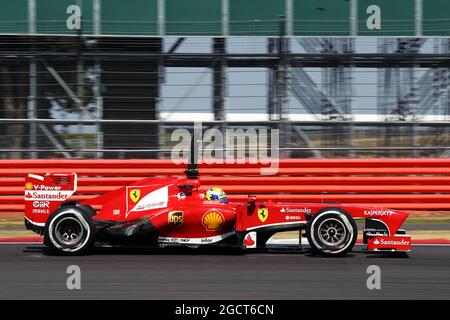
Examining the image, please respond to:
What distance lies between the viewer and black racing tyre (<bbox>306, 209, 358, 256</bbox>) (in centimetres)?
907

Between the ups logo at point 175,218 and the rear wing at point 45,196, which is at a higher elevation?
the rear wing at point 45,196

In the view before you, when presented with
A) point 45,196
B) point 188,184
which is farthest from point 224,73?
point 45,196

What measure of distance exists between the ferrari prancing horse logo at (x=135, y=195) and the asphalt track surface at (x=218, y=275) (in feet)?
2.31

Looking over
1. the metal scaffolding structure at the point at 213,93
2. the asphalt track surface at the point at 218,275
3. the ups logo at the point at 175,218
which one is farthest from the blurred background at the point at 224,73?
the ups logo at the point at 175,218

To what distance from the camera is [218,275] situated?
806cm

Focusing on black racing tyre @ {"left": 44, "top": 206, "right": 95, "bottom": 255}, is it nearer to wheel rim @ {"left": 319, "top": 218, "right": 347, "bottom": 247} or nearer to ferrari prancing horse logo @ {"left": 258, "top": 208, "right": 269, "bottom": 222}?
ferrari prancing horse logo @ {"left": 258, "top": 208, "right": 269, "bottom": 222}

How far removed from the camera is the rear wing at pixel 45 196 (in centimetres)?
947

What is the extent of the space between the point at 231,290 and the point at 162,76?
831 cm

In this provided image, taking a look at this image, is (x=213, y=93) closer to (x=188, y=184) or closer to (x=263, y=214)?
(x=188, y=184)

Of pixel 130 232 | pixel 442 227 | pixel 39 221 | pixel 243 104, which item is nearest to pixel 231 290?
pixel 130 232

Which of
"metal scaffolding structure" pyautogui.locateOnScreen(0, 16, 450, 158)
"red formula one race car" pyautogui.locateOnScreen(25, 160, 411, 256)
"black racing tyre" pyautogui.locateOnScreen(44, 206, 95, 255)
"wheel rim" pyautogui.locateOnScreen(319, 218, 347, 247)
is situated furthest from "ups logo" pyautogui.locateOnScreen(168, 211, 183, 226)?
"metal scaffolding structure" pyautogui.locateOnScreen(0, 16, 450, 158)

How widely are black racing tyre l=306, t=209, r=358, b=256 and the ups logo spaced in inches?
61.1

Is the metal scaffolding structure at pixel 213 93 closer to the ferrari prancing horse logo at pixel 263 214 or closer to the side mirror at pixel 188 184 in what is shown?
the side mirror at pixel 188 184

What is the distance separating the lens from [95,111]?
1472cm
